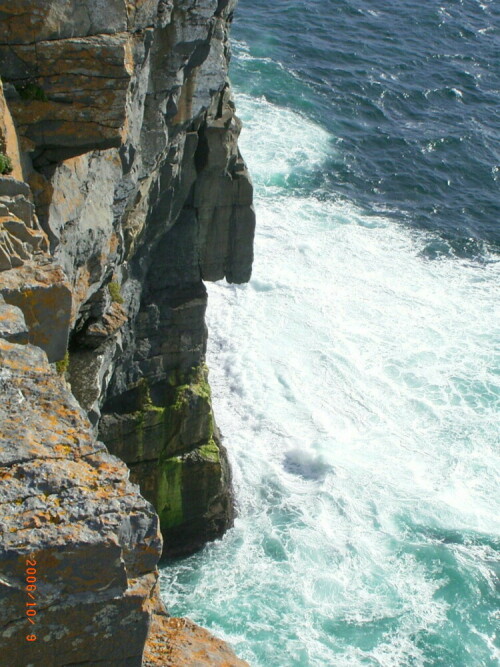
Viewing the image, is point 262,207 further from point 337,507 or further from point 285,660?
point 285,660

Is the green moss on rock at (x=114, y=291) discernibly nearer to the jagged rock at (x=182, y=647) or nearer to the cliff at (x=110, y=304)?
the cliff at (x=110, y=304)

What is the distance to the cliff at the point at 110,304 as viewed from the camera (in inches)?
320

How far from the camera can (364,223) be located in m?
49.2

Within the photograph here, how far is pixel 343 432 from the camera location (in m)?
35.3

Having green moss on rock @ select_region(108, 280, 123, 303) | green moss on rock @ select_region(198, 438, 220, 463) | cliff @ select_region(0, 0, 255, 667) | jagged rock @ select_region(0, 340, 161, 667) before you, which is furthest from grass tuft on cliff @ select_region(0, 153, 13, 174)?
green moss on rock @ select_region(198, 438, 220, 463)

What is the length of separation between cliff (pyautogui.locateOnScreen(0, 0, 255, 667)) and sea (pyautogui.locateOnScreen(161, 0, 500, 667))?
12.2 ft

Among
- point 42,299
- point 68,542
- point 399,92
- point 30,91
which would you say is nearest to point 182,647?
point 68,542

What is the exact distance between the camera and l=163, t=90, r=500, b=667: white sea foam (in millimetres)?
28094

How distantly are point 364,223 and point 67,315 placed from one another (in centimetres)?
3876

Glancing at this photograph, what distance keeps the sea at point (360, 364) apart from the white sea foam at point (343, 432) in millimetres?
79

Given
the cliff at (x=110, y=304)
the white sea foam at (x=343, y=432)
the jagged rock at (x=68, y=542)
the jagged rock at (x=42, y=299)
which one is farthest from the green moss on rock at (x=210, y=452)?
the jagged rock at (x=68, y=542)

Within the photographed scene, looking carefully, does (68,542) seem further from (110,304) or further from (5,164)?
(110,304)

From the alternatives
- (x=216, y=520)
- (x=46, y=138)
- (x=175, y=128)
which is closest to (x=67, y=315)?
(x=46, y=138)
